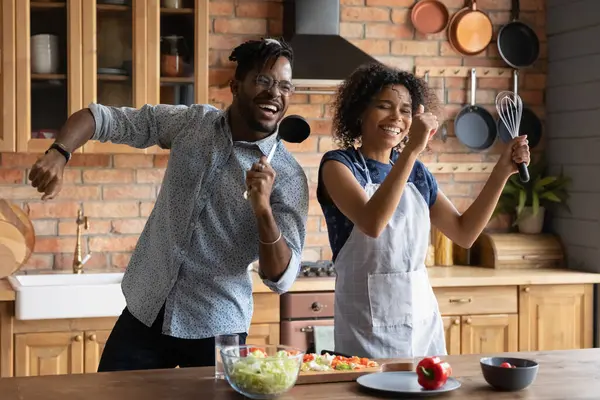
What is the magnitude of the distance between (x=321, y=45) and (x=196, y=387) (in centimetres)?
256

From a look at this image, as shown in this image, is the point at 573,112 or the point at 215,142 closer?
the point at 215,142

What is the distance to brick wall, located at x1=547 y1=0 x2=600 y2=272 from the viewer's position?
4570 mm

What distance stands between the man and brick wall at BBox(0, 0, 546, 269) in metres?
1.76

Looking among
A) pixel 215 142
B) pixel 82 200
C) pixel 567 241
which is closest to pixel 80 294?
pixel 82 200

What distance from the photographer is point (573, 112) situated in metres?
4.75

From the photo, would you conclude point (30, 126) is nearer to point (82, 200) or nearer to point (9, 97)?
point (9, 97)

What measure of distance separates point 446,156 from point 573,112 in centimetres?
67

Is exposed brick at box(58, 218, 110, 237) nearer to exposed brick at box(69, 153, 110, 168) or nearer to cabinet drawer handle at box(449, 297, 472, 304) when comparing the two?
exposed brick at box(69, 153, 110, 168)

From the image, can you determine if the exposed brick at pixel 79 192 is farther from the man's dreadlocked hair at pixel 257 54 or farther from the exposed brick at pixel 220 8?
the man's dreadlocked hair at pixel 257 54

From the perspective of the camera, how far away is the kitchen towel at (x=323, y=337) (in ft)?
13.2

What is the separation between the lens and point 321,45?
4.37 metres

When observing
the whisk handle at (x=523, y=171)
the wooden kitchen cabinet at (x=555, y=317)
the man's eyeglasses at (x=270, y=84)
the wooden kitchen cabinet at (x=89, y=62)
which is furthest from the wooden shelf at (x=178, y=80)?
the whisk handle at (x=523, y=171)

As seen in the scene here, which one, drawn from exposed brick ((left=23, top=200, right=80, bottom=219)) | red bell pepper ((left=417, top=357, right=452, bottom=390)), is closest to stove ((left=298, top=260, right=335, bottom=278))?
exposed brick ((left=23, top=200, right=80, bottom=219))

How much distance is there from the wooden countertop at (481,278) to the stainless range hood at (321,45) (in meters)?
0.94
